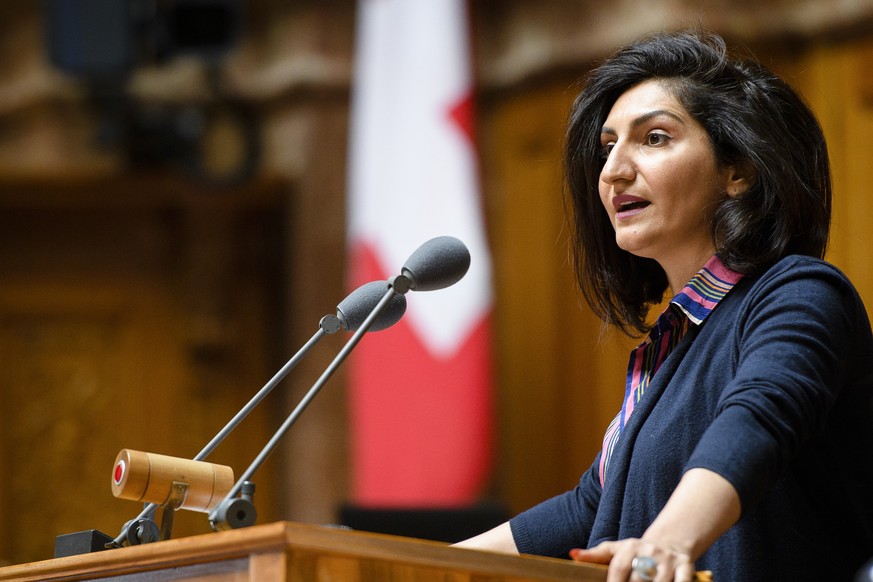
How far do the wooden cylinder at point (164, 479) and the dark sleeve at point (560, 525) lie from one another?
1.52 feet

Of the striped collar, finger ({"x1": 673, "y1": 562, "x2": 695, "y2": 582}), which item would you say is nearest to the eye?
the striped collar

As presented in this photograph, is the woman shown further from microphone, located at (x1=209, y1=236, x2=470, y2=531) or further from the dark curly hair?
microphone, located at (x1=209, y1=236, x2=470, y2=531)

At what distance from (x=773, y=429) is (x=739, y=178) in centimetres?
55

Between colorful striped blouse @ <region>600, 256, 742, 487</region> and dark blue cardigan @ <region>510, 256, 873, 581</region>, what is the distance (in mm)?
21

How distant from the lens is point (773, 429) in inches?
51.6

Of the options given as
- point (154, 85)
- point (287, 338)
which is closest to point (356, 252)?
point (287, 338)

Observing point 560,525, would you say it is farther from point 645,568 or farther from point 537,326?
point 537,326

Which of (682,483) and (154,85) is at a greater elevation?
(154,85)

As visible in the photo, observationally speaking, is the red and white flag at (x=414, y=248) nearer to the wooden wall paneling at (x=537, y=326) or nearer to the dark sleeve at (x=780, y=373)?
the wooden wall paneling at (x=537, y=326)

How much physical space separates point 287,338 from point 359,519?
2.13 metres

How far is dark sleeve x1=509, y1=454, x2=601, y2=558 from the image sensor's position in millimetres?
1796

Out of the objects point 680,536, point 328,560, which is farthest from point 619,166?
point 328,560

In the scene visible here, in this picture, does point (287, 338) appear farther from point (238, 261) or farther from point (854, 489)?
point (854, 489)

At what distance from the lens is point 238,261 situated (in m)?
5.25
